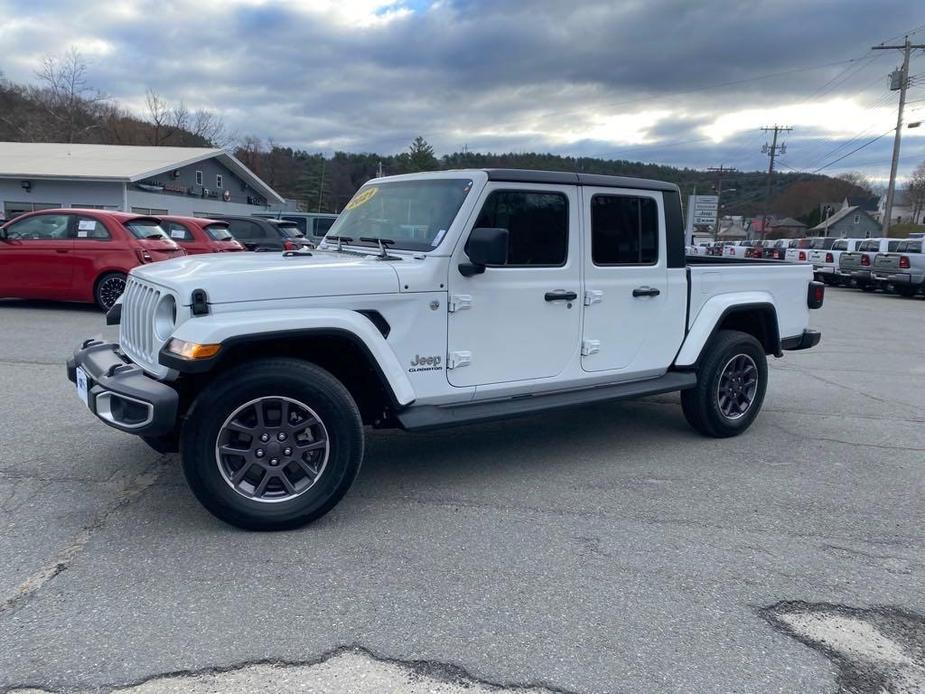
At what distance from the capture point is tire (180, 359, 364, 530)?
3.65 m

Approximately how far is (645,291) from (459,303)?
5.32ft

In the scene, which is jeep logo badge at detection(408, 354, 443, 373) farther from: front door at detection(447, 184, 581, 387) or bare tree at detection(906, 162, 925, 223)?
bare tree at detection(906, 162, 925, 223)

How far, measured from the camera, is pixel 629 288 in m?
5.18

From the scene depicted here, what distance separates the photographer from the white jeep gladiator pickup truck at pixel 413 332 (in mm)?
3689

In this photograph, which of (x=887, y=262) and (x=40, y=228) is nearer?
(x=40, y=228)

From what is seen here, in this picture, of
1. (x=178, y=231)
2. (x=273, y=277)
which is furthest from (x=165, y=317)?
(x=178, y=231)

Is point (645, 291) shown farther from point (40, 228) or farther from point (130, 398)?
point (40, 228)

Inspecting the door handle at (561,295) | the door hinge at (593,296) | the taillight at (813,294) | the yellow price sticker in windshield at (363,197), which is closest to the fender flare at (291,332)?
A: the door handle at (561,295)

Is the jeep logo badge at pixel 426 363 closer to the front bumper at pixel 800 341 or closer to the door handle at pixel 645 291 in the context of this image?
A: the door handle at pixel 645 291

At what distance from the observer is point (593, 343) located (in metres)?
5.02

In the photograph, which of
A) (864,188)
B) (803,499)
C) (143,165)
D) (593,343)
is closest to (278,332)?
(593,343)

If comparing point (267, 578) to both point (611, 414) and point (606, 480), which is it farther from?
point (611, 414)

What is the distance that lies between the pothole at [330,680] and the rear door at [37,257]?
10340mm

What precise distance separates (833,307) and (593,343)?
1578 cm
